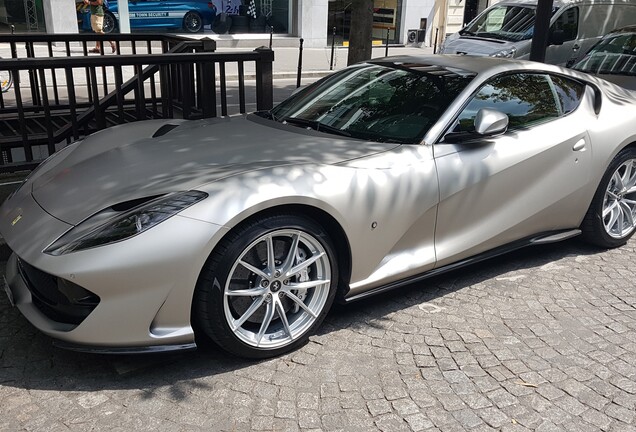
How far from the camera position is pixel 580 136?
451 centimetres

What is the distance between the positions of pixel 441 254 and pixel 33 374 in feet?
7.97

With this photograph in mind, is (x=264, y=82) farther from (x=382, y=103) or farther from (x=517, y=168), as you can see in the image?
(x=517, y=168)

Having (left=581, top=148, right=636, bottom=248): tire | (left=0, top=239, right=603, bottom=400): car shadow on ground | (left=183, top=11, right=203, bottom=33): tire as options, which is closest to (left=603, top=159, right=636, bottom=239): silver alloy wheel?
(left=581, top=148, right=636, bottom=248): tire

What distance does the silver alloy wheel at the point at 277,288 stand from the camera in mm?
3223

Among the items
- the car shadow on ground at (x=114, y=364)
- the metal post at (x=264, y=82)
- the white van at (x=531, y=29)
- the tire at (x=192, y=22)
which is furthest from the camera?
the tire at (x=192, y=22)

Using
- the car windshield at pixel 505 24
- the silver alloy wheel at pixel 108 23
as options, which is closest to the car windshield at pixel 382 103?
the car windshield at pixel 505 24

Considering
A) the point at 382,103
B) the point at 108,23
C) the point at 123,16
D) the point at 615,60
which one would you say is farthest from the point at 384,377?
the point at 123,16

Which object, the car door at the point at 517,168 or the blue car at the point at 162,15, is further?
the blue car at the point at 162,15

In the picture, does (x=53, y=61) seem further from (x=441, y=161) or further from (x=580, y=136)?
(x=580, y=136)

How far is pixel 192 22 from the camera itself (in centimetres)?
2005

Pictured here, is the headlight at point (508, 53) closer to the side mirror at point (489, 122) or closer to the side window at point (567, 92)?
the side window at point (567, 92)

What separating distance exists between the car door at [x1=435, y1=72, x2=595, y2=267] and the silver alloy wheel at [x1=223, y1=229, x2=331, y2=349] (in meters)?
0.90

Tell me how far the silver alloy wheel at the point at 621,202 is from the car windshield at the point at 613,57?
2.88 meters

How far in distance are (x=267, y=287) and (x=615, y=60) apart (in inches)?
248
